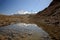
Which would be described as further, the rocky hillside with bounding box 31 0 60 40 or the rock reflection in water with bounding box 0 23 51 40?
the rocky hillside with bounding box 31 0 60 40

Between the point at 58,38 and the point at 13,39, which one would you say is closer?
the point at 13,39

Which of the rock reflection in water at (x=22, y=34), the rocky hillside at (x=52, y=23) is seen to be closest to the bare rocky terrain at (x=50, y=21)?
the rocky hillside at (x=52, y=23)

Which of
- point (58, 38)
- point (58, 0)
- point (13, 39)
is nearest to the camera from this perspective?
point (13, 39)

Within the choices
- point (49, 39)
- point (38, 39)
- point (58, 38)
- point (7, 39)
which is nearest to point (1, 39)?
point (7, 39)

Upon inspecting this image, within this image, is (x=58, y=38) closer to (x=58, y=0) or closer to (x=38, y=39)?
(x=38, y=39)

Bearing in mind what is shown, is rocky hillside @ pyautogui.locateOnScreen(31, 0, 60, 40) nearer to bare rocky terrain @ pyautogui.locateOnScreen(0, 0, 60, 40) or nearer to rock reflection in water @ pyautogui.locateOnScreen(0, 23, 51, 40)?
bare rocky terrain @ pyautogui.locateOnScreen(0, 0, 60, 40)

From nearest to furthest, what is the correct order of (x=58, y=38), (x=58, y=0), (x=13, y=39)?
(x=13, y=39) → (x=58, y=38) → (x=58, y=0)

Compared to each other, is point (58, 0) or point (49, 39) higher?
point (58, 0)

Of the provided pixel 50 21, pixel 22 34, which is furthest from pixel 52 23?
pixel 22 34

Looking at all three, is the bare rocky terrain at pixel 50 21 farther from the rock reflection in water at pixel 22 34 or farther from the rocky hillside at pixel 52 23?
the rock reflection in water at pixel 22 34

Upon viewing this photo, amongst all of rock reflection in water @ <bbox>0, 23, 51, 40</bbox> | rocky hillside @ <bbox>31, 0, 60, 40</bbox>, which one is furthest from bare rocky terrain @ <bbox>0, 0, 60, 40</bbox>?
rock reflection in water @ <bbox>0, 23, 51, 40</bbox>

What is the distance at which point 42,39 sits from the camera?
2047 cm

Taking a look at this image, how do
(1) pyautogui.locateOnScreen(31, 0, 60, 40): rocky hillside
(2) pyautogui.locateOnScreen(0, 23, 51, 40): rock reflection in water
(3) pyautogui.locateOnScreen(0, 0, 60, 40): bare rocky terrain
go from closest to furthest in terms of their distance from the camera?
(2) pyautogui.locateOnScreen(0, 23, 51, 40): rock reflection in water < (1) pyautogui.locateOnScreen(31, 0, 60, 40): rocky hillside < (3) pyautogui.locateOnScreen(0, 0, 60, 40): bare rocky terrain

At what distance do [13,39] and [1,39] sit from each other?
179 cm
